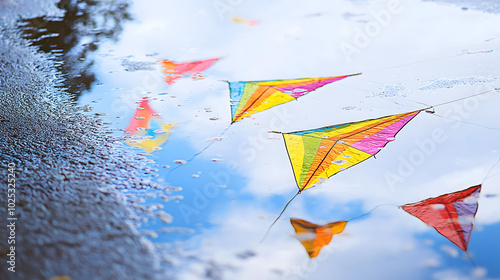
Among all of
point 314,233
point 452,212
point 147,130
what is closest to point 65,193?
point 147,130

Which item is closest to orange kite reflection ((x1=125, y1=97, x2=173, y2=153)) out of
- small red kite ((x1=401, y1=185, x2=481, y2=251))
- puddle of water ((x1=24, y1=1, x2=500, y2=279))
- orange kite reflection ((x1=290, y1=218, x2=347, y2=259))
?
puddle of water ((x1=24, y1=1, x2=500, y2=279))

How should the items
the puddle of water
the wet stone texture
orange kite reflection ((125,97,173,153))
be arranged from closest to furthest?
the wet stone texture → the puddle of water → orange kite reflection ((125,97,173,153))

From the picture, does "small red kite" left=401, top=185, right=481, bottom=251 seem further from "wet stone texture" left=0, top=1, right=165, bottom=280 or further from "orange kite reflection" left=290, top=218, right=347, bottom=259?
"wet stone texture" left=0, top=1, right=165, bottom=280

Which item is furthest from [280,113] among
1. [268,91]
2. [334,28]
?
[334,28]

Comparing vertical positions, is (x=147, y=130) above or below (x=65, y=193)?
below

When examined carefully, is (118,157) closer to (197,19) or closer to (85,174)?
(85,174)

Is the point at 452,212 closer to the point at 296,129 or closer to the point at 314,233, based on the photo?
the point at 314,233
